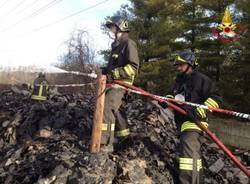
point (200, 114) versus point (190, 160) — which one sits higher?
point (200, 114)

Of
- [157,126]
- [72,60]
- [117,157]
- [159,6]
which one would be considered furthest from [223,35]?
[72,60]

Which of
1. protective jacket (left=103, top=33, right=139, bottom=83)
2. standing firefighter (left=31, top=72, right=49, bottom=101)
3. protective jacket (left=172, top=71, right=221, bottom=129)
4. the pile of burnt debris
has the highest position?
protective jacket (left=103, top=33, right=139, bottom=83)

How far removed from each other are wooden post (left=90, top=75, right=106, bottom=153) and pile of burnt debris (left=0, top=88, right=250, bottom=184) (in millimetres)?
186

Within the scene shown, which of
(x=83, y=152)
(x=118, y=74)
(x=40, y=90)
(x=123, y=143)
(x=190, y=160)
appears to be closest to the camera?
(x=190, y=160)

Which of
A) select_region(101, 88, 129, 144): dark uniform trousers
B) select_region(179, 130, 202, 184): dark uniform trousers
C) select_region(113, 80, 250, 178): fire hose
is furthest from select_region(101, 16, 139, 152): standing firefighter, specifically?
select_region(179, 130, 202, 184): dark uniform trousers

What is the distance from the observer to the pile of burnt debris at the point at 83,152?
6059mm

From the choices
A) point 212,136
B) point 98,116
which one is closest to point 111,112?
point 98,116

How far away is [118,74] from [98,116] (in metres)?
0.88

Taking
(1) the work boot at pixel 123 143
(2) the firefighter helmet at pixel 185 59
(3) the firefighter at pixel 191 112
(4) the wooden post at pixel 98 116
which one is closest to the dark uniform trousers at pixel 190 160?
(3) the firefighter at pixel 191 112

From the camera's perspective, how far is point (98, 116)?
6.22 m

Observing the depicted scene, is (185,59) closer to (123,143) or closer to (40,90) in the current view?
(123,143)

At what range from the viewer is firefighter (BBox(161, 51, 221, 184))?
20.0ft

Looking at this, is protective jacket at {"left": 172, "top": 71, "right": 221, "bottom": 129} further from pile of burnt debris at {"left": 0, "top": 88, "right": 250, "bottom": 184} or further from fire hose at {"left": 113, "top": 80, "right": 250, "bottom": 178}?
pile of burnt debris at {"left": 0, "top": 88, "right": 250, "bottom": 184}

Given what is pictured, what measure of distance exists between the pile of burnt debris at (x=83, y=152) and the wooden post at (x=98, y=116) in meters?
0.19
